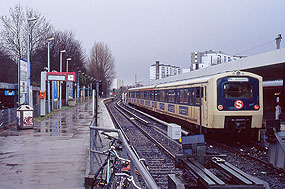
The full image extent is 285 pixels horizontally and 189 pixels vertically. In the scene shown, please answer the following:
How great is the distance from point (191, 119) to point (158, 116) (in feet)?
38.8

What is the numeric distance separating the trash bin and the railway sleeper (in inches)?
532

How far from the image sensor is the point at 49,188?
674 centimetres

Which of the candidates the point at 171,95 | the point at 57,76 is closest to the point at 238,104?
the point at 171,95

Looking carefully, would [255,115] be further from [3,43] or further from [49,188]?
[3,43]

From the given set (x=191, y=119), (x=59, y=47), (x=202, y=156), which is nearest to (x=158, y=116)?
(x=191, y=119)

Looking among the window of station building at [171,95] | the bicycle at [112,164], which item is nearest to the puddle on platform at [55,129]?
the window of station building at [171,95]

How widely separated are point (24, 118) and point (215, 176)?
14743 millimetres

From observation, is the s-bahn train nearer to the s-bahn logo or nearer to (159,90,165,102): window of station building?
the s-bahn logo

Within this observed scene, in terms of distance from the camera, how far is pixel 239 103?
13.1 meters

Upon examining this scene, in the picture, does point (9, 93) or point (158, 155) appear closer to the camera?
point (158, 155)

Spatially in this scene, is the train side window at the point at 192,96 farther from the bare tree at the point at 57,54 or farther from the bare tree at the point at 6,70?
the bare tree at the point at 6,70

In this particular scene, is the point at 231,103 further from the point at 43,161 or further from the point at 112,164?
the point at 112,164

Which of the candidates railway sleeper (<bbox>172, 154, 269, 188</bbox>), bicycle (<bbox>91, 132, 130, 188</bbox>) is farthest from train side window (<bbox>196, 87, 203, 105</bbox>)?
bicycle (<bbox>91, 132, 130, 188</bbox>)

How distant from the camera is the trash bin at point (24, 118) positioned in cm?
1758
